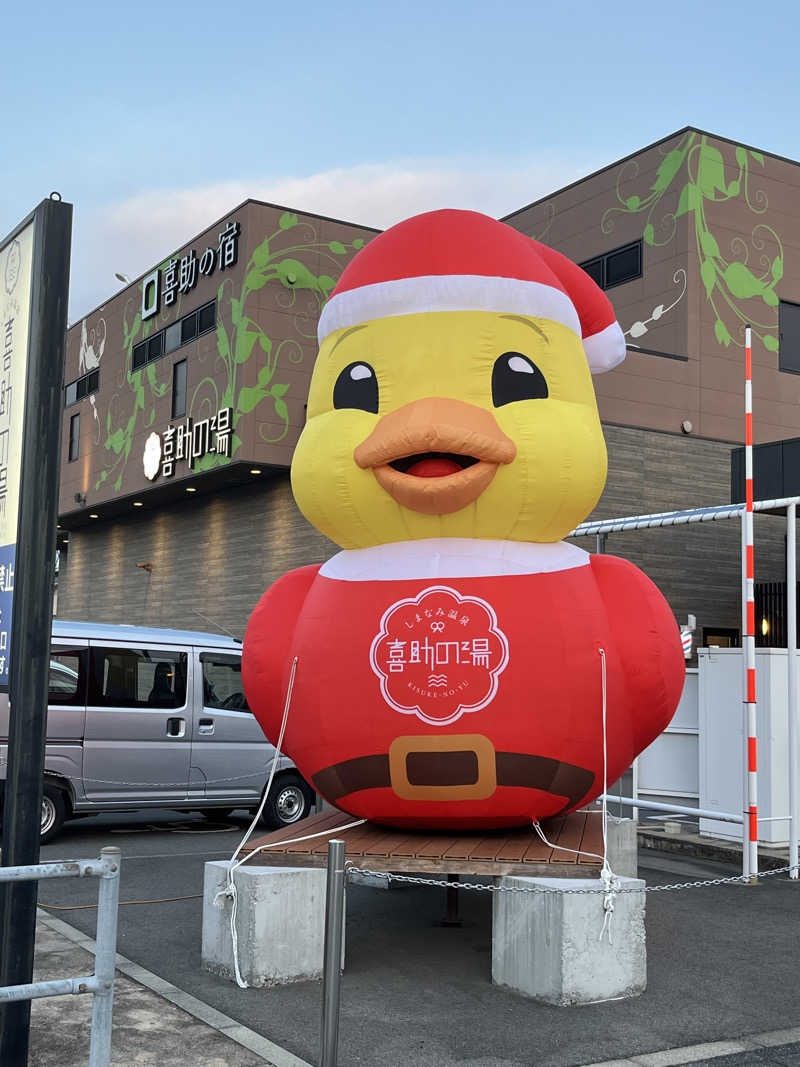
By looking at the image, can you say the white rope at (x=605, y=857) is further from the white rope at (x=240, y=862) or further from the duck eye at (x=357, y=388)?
the duck eye at (x=357, y=388)

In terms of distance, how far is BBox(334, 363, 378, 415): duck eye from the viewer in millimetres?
6629

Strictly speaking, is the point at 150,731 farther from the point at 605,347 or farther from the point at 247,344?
the point at 247,344

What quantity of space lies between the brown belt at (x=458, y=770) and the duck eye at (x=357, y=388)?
1.96 meters

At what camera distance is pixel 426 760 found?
6188 millimetres

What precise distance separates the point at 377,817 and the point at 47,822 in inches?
209

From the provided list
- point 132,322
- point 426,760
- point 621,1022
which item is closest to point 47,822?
point 426,760

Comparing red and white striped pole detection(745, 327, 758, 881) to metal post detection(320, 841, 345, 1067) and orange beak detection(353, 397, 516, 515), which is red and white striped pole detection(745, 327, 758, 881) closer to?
orange beak detection(353, 397, 516, 515)

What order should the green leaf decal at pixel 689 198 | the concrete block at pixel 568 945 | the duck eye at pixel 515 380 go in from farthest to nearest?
the green leaf decal at pixel 689 198, the duck eye at pixel 515 380, the concrete block at pixel 568 945

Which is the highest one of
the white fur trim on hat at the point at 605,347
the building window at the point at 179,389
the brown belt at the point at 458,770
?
the building window at the point at 179,389

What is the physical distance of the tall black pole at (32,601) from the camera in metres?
4.27

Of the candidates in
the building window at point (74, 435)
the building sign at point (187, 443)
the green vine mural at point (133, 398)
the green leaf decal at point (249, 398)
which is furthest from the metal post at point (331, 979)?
the building window at point (74, 435)

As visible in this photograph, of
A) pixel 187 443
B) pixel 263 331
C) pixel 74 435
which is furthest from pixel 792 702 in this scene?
pixel 74 435

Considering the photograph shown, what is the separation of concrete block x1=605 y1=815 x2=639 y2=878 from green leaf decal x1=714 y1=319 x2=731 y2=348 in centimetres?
1659

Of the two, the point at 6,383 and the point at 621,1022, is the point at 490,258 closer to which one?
the point at 6,383
